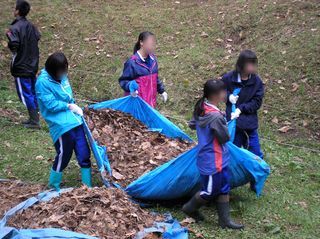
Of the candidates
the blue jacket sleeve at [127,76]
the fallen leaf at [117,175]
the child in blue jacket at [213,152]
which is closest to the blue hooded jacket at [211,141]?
the child in blue jacket at [213,152]

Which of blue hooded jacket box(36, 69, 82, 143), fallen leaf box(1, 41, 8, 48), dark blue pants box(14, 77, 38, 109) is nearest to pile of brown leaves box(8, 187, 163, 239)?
blue hooded jacket box(36, 69, 82, 143)

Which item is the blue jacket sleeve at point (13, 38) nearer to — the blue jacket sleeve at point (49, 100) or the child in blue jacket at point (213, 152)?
the blue jacket sleeve at point (49, 100)

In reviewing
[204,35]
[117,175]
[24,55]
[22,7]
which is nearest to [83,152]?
[117,175]

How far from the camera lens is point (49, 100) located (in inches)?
178

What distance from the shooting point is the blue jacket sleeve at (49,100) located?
14.9ft

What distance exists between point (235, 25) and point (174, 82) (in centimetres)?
191

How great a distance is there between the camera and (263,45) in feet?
27.8

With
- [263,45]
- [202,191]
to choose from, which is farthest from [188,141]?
[263,45]

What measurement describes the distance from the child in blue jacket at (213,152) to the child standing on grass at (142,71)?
133 cm

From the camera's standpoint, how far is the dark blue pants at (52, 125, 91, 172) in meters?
4.70

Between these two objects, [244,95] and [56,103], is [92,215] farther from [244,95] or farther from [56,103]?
[244,95]

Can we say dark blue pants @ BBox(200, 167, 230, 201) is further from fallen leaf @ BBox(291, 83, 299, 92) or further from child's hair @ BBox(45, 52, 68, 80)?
fallen leaf @ BBox(291, 83, 299, 92)

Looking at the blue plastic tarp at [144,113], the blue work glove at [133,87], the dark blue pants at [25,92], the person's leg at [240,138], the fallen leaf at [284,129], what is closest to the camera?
the person's leg at [240,138]

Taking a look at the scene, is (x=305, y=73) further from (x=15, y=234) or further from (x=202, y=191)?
(x=15, y=234)
